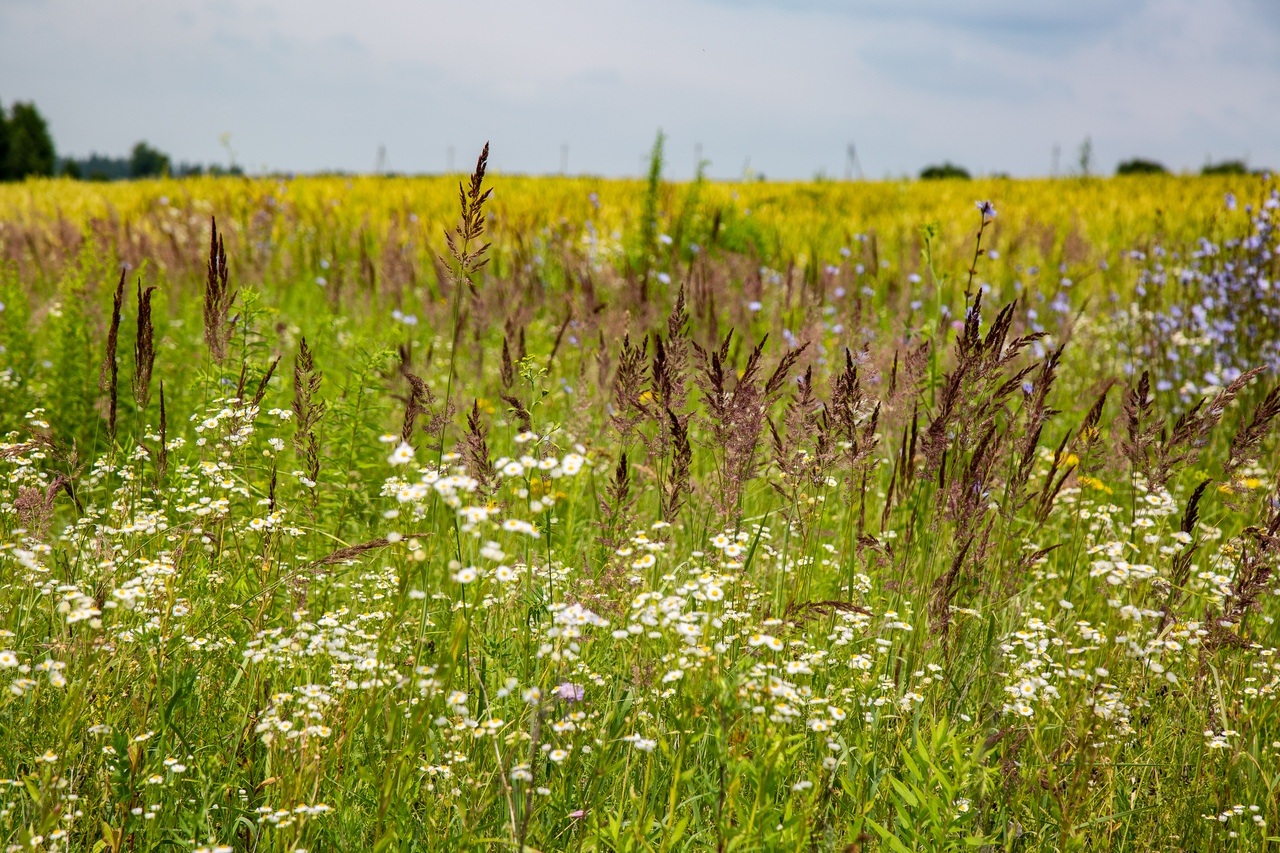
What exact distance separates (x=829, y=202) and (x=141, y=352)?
13.8 meters

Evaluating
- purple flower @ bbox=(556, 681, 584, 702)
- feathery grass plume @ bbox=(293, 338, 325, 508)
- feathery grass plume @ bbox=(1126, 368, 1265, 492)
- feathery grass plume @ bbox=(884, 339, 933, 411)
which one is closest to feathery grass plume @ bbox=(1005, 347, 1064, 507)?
feathery grass plume @ bbox=(1126, 368, 1265, 492)

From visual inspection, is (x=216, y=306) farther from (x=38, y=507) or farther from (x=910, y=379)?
(x=910, y=379)

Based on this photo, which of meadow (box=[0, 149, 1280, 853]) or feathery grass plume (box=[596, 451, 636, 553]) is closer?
meadow (box=[0, 149, 1280, 853])

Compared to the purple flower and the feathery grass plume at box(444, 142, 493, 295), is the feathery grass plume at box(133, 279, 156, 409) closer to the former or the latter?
the feathery grass plume at box(444, 142, 493, 295)

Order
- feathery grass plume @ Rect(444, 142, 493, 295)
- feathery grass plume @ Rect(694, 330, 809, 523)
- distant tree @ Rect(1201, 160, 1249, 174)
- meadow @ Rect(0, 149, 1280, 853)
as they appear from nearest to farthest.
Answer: meadow @ Rect(0, 149, 1280, 853) < feathery grass plume @ Rect(444, 142, 493, 295) < feathery grass plume @ Rect(694, 330, 809, 523) < distant tree @ Rect(1201, 160, 1249, 174)

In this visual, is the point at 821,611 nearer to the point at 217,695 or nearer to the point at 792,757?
the point at 792,757

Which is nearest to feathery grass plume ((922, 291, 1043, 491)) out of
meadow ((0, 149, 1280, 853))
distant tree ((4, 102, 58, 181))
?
meadow ((0, 149, 1280, 853))

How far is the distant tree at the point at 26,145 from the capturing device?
201 feet

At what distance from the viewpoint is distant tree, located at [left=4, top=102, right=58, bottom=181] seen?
201 feet

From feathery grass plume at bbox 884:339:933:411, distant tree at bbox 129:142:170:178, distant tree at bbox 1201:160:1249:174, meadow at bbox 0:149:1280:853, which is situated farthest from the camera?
distant tree at bbox 129:142:170:178

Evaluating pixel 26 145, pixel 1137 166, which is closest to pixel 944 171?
pixel 1137 166

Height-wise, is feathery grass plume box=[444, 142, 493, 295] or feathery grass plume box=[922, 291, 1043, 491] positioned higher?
feathery grass plume box=[444, 142, 493, 295]

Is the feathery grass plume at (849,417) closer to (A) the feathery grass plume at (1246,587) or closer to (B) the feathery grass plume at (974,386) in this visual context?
(B) the feathery grass plume at (974,386)

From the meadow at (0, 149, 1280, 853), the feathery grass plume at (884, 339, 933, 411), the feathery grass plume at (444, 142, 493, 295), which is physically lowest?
the meadow at (0, 149, 1280, 853)
